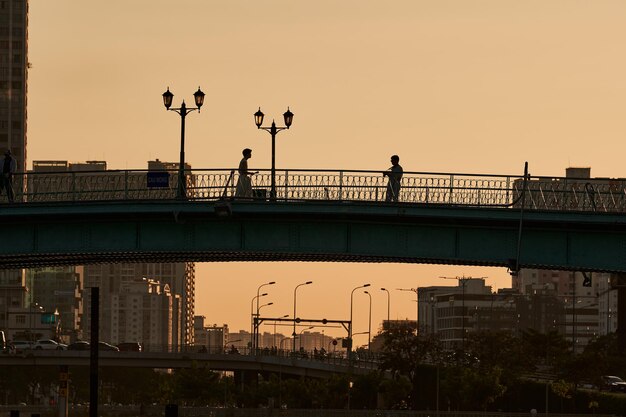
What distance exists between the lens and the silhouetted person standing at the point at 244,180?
66.4 m

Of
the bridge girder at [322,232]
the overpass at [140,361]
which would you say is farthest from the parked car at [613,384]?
the bridge girder at [322,232]

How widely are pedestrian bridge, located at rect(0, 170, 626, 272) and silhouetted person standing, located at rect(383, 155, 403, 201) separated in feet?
0.94

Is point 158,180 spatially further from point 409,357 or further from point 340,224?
point 409,357

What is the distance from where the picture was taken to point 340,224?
66812 millimetres

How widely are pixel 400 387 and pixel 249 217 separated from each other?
314ft

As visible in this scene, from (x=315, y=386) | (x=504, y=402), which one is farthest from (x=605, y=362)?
(x=315, y=386)

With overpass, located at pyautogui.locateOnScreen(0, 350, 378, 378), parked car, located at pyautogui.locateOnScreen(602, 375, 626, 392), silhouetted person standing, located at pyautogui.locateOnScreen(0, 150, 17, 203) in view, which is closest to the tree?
overpass, located at pyautogui.locateOnScreen(0, 350, 378, 378)

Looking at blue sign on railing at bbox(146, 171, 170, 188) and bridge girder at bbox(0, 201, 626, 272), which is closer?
bridge girder at bbox(0, 201, 626, 272)

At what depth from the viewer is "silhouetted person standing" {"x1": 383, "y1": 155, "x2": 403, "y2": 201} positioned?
65438mm

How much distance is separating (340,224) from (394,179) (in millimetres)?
2869

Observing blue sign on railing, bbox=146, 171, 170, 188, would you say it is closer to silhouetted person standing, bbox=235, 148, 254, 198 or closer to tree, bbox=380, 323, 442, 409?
silhouetted person standing, bbox=235, 148, 254, 198

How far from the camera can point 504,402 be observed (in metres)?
147

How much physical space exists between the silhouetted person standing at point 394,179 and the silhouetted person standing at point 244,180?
17.6ft

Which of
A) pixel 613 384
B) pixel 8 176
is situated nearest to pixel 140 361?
pixel 613 384
